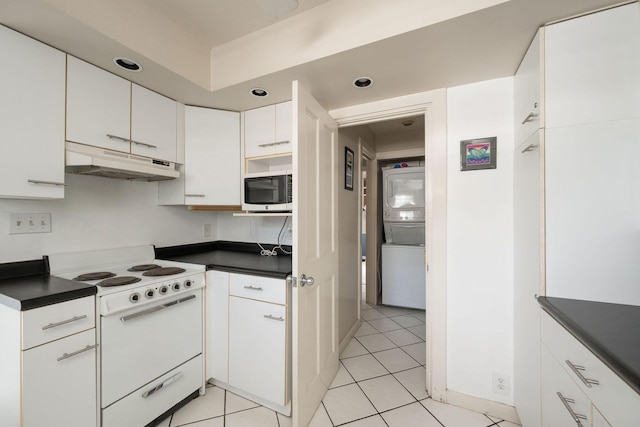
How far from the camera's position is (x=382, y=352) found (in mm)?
2268

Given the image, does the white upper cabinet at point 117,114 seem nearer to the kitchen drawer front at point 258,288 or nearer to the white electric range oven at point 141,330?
the white electric range oven at point 141,330

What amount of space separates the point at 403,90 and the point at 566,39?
79cm

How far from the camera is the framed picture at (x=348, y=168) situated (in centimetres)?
235

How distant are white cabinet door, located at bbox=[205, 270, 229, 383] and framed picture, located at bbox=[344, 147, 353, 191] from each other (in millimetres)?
1344

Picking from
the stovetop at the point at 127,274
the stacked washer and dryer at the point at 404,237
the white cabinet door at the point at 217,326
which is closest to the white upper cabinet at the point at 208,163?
the stovetop at the point at 127,274

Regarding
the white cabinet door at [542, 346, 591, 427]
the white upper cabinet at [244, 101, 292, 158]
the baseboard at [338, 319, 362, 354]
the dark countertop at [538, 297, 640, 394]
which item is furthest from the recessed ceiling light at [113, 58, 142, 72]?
the baseboard at [338, 319, 362, 354]

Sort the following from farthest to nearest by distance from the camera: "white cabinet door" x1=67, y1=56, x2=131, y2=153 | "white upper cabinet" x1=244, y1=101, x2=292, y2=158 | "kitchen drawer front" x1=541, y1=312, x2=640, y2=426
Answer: "white upper cabinet" x1=244, y1=101, x2=292, y2=158
"white cabinet door" x1=67, y1=56, x2=131, y2=153
"kitchen drawer front" x1=541, y1=312, x2=640, y2=426

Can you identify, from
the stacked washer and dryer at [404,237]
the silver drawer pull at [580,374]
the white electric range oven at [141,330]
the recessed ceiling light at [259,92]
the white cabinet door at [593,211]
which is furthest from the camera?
the stacked washer and dryer at [404,237]

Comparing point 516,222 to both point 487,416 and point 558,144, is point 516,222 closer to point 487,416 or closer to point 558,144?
point 558,144

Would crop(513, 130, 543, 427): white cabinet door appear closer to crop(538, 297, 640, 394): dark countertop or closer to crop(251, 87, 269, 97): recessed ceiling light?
crop(538, 297, 640, 394): dark countertop

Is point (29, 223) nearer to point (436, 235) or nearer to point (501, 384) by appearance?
point (436, 235)

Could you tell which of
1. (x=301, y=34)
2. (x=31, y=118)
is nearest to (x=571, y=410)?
(x=301, y=34)

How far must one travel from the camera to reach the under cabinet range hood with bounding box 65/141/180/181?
4.42ft

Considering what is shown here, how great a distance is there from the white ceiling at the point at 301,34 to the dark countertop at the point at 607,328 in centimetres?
118
